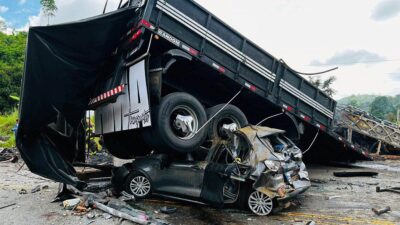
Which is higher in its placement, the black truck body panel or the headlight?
the black truck body panel

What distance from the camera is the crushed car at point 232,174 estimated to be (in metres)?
5.06

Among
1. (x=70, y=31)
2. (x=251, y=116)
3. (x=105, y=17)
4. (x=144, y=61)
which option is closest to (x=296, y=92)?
(x=251, y=116)

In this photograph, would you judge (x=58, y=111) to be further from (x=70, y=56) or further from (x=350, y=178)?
(x=350, y=178)

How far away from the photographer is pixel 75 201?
17.6 feet

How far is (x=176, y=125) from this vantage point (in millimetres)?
5965

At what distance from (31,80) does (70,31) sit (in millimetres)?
974

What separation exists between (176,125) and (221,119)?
3.77 feet

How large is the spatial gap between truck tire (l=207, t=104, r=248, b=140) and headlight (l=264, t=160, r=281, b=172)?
1.51 metres

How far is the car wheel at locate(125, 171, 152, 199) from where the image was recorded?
5.84 m

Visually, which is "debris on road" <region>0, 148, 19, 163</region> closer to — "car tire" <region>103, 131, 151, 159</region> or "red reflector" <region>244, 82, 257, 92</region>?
"car tire" <region>103, 131, 151, 159</region>

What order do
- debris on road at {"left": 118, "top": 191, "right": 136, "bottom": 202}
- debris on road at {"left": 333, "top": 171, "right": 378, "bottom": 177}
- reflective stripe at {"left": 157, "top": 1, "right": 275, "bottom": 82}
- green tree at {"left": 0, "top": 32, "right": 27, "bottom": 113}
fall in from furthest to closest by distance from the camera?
green tree at {"left": 0, "top": 32, "right": 27, "bottom": 113} → debris on road at {"left": 333, "top": 171, "right": 378, "bottom": 177} → debris on road at {"left": 118, "top": 191, "right": 136, "bottom": 202} → reflective stripe at {"left": 157, "top": 1, "right": 275, "bottom": 82}

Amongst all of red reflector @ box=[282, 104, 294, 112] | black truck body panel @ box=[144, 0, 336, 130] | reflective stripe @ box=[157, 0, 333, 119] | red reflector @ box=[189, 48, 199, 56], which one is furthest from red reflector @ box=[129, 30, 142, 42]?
red reflector @ box=[282, 104, 294, 112]

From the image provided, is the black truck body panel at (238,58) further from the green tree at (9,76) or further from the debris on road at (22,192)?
the green tree at (9,76)

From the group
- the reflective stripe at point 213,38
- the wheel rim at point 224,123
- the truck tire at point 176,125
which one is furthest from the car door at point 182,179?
the reflective stripe at point 213,38
